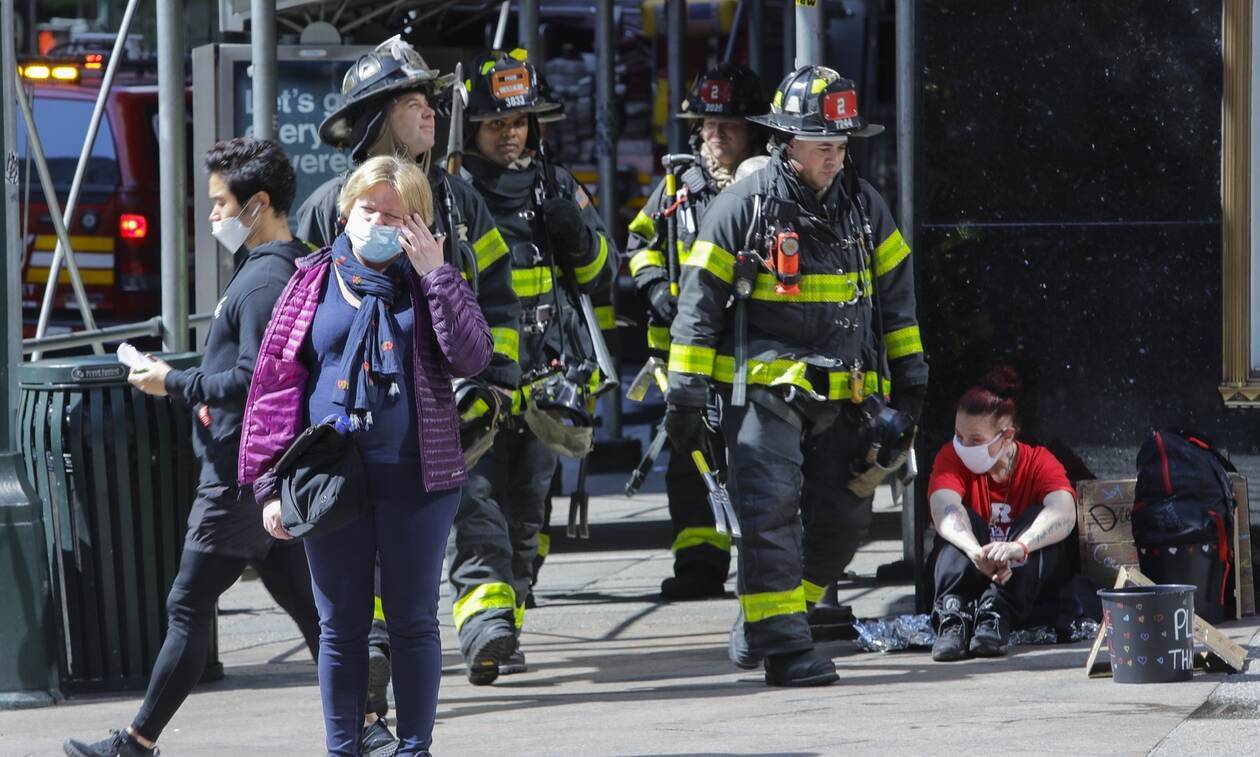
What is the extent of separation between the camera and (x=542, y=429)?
684 cm

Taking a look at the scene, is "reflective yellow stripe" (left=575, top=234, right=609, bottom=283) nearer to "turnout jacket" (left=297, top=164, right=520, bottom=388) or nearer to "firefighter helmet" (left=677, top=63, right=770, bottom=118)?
"firefighter helmet" (left=677, top=63, right=770, bottom=118)

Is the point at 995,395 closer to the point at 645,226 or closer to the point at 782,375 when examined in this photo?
the point at 782,375

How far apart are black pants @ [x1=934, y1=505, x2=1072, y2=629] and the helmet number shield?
1.45 meters

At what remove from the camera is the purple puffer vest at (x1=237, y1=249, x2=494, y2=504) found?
189 inches

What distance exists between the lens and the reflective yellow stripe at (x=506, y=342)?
6266mm

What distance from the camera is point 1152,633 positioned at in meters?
6.00

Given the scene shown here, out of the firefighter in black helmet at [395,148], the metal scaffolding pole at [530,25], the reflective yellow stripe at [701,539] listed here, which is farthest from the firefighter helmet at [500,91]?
the metal scaffolding pole at [530,25]

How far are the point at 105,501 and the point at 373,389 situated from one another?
203cm

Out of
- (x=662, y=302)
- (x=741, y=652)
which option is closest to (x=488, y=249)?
(x=741, y=652)

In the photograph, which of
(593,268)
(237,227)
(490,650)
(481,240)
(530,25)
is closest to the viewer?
(237,227)

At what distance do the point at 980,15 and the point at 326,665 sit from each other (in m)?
3.56

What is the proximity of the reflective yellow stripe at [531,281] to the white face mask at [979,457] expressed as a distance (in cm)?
157

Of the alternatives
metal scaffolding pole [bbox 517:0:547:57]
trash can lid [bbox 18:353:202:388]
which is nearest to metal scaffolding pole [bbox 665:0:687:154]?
metal scaffolding pole [bbox 517:0:547:57]

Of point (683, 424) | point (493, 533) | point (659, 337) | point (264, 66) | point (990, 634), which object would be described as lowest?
point (990, 634)
